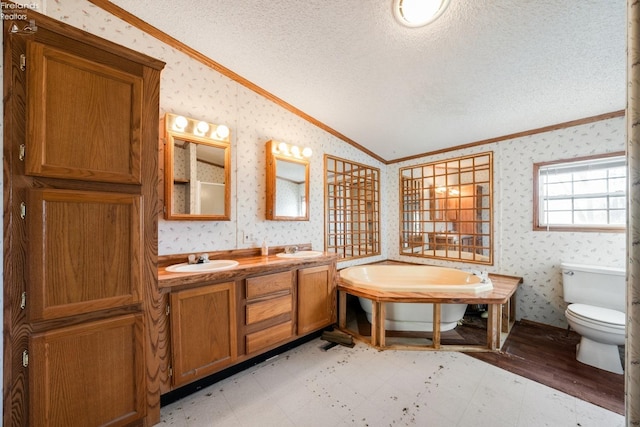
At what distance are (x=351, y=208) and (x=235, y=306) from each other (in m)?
2.22

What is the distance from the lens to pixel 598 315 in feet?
6.39

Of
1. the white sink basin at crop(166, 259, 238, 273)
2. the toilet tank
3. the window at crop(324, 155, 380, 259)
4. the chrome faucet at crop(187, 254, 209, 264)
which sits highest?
the window at crop(324, 155, 380, 259)

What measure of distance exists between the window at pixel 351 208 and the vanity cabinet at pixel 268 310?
3.72ft

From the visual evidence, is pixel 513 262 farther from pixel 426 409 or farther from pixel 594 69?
pixel 426 409

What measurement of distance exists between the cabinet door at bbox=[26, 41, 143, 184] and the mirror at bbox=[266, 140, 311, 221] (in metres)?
1.28

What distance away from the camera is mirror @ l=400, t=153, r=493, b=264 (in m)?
3.27

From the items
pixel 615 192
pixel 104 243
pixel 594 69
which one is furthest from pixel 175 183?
pixel 615 192

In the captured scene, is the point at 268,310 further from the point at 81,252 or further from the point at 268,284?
the point at 81,252

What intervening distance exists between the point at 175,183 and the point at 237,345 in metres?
1.40

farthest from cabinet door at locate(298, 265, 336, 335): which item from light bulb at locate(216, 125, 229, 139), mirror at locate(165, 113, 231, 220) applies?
light bulb at locate(216, 125, 229, 139)

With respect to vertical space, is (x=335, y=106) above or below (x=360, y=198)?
above

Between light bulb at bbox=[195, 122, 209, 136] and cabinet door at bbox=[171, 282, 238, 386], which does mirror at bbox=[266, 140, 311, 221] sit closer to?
light bulb at bbox=[195, 122, 209, 136]

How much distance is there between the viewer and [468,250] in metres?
3.40

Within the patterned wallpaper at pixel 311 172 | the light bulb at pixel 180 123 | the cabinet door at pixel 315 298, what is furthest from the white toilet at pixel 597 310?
the light bulb at pixel 180 123
